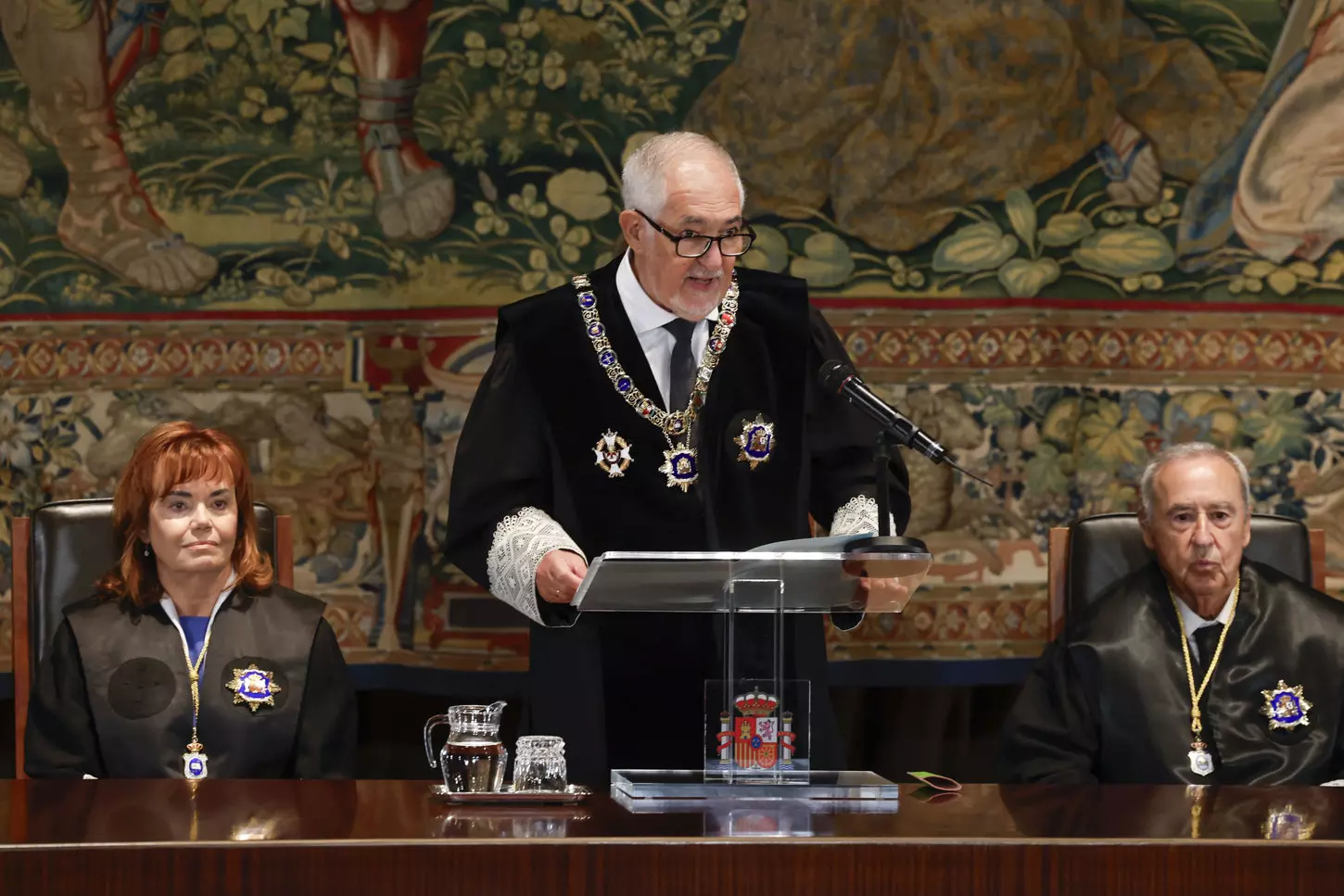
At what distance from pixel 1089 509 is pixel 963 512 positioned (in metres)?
0.38

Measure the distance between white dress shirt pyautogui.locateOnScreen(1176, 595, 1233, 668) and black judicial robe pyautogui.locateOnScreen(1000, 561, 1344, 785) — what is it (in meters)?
0.02

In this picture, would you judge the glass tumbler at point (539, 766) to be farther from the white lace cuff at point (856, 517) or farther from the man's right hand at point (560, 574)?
the white lace cuff at point (856, 517)

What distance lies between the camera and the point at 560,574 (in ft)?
9.86

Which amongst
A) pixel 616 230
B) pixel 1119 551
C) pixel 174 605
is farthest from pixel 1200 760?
pixel 616 230

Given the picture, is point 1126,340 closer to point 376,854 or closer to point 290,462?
point 290,462

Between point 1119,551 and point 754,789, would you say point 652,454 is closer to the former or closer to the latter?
point 754,789

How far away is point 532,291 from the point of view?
17.8 ft

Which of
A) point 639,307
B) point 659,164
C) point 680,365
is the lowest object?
point 680,365

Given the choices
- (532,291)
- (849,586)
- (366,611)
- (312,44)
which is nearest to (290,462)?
(366,611)

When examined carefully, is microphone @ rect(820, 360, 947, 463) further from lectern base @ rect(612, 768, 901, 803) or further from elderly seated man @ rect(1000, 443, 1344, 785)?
elderly seated man @ rect(1000, 443, 1344, 785)

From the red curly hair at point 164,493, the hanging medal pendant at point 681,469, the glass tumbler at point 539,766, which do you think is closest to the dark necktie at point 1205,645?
the hanging medal pendant at point 681,469

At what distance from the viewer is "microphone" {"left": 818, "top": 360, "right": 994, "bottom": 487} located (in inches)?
97.7

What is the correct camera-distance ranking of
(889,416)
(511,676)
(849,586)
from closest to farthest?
(889,416)
(849,586)
(511,676)

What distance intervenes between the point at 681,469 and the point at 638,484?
0.31ft
